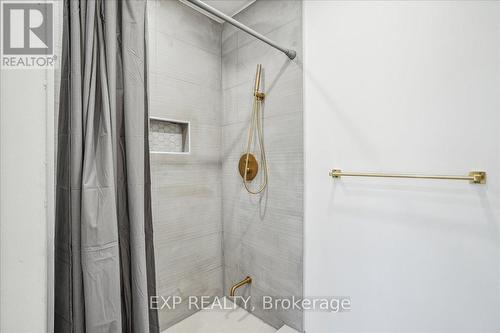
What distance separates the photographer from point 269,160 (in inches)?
63.3

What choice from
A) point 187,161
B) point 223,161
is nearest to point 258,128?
point 223,161

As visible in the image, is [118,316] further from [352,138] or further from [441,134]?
[441,134]

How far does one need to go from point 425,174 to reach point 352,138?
1.15ft

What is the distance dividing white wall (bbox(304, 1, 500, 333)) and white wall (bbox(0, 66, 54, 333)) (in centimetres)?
122

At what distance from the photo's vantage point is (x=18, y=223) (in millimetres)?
295

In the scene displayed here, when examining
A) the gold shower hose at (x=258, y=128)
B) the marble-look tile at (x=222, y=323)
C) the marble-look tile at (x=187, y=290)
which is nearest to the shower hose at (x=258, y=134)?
the gold shower hose at (x=258, y=128)

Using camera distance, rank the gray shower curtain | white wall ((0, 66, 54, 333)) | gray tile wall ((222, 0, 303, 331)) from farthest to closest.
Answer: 1. gray tile wall ((222, 0, 303, 331))
2. the gray shower curtain
3. white wall ((0, 66, 54, 333))

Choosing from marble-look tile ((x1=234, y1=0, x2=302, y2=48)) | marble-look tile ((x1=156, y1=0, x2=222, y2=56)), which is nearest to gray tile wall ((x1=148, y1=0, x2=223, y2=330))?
marble-look tile ((x1=156, y1=0, x2=222, y2=56))

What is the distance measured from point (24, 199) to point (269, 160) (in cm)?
137

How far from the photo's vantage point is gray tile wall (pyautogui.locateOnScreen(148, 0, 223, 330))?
1.56m

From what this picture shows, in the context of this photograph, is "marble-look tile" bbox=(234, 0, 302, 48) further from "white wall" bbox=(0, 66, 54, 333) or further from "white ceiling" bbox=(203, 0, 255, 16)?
"white wall" bbox=(0, 66, 54, 333)

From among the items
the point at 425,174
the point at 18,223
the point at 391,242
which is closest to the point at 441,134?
the point at 425,174

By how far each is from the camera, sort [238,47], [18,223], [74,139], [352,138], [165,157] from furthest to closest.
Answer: [238,47] → [165,157] → [352,138] → [74,139] → [18,223]

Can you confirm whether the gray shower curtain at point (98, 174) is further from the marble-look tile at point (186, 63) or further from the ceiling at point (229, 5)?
the ceiling at point (229, 5)
